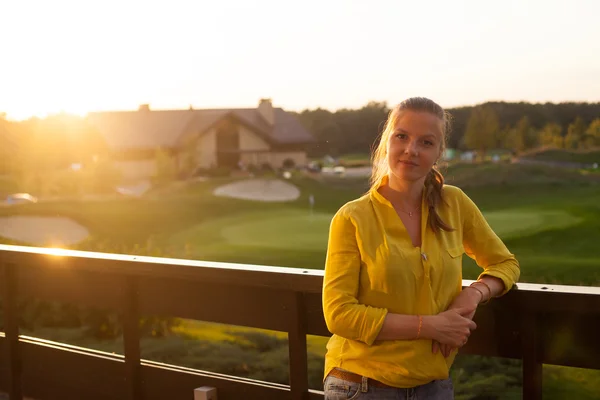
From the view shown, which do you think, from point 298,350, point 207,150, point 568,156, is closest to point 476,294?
point 298,350

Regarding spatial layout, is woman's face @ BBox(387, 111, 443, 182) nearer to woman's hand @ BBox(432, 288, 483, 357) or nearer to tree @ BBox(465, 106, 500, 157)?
woman's hand @ BBox(432, 288, 483, 357)

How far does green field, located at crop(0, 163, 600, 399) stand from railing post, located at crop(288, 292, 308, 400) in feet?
2.00

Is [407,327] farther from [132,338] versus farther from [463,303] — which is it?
[132,338]

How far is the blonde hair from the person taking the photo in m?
1.69

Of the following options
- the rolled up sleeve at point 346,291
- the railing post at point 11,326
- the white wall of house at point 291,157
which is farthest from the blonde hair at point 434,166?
the white wall of house at point 291,157

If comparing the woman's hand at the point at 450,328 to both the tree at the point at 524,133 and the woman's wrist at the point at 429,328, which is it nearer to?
the woman's wrist at the point at 429,328

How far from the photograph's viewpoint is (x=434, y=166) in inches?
70.5

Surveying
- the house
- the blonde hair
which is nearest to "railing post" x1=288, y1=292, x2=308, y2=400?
the blonde hair

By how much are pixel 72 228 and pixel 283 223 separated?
759 centimetres

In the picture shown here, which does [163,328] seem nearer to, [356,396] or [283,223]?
[356,396]

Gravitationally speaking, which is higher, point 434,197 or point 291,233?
point 434,197

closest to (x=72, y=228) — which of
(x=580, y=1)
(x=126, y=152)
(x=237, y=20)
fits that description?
(x=126, y=152)

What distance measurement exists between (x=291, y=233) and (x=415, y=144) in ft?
68.4

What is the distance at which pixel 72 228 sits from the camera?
25156 mm
